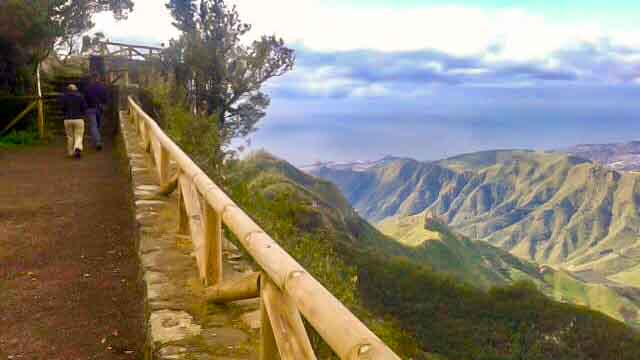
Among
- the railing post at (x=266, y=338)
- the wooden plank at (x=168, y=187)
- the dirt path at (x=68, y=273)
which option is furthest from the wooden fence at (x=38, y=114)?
the railing post at (x=266, y=338)

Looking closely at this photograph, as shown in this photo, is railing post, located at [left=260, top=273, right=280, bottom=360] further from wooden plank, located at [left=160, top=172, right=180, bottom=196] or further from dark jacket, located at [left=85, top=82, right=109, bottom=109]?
dark jacket, located at [left=85, top=82, right=109, bottom=109]

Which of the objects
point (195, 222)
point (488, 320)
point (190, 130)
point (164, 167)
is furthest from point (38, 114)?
point (488, 320)

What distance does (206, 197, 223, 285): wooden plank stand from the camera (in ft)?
12.4

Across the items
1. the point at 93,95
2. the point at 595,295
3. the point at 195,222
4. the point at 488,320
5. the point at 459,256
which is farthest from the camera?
the point at 595,295

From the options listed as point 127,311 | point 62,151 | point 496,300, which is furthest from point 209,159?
point 496,300

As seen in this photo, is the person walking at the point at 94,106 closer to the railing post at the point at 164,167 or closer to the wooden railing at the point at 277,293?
the railing post at the point at 164,167

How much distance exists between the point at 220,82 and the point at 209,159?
2097 cm

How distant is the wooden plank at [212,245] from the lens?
3.79 metres

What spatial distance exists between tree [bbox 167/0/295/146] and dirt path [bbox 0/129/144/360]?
25283 mm

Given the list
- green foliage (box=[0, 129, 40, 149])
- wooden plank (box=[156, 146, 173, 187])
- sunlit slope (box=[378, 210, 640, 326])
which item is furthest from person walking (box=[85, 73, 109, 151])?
sunlit slope (box=[378, 210, 640, 326])

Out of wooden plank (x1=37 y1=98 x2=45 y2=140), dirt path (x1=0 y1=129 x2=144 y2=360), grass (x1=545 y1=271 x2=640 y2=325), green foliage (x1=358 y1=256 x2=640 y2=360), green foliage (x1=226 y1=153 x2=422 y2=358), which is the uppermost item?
wooden plank (x1=37 y1=98 x2=45 y2=140)

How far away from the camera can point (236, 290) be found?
10.8ft

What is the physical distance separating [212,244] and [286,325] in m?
1.59

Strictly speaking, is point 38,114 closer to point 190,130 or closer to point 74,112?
point 190,130
